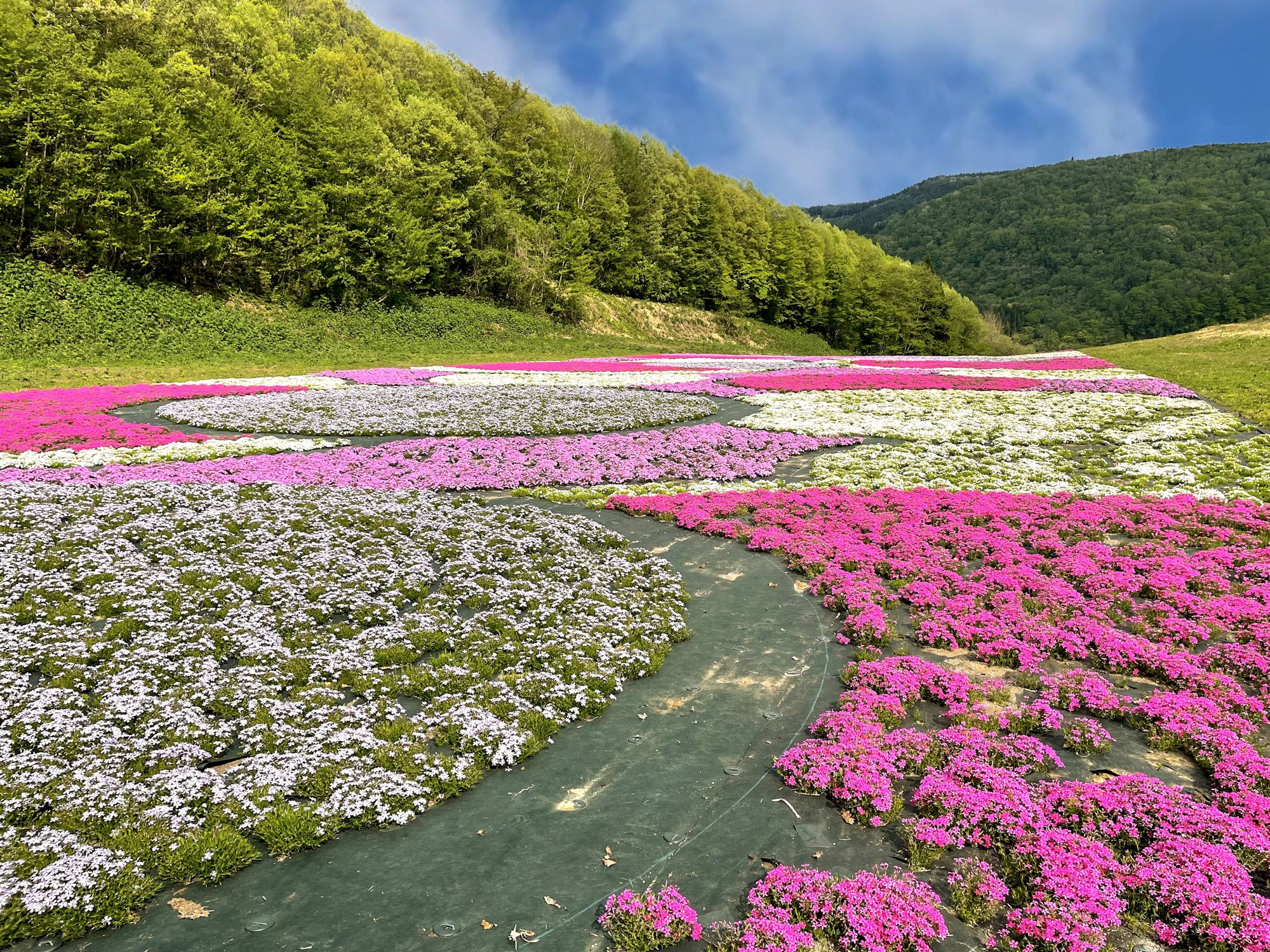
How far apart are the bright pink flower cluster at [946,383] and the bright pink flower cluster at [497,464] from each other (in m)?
17.0

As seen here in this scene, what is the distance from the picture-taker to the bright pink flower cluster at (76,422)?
20859mm

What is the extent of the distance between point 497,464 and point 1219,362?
58.5 meters

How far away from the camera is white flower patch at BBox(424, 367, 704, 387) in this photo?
39000 mm

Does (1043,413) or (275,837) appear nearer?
(275,837)

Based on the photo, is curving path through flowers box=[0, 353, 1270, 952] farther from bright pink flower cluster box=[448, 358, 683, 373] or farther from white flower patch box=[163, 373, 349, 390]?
bright pink flower cluster box=[448, 358, 683, 373]

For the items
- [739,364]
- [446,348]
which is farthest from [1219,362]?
[446,348]

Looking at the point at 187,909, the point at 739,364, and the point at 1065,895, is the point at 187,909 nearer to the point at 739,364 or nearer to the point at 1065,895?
the point at 1065,895

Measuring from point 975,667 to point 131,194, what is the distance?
185ft

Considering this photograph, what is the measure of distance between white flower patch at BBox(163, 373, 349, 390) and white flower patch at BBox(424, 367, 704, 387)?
5695 millimetres

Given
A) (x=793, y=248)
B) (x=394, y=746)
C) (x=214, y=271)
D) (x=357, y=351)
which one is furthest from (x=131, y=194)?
(x=793, y=248)

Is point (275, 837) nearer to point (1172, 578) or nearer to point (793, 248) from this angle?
point (1172, 578)

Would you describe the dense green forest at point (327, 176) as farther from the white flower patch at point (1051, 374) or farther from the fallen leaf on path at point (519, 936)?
the fallen leaf on path at point (519, 936)

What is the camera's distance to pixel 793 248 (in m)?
113

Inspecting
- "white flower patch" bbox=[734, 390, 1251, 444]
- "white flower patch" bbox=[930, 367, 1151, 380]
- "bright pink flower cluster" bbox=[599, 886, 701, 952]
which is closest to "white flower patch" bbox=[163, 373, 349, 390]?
"white flower patch" bbox=[734, 390, 1251, 444]
